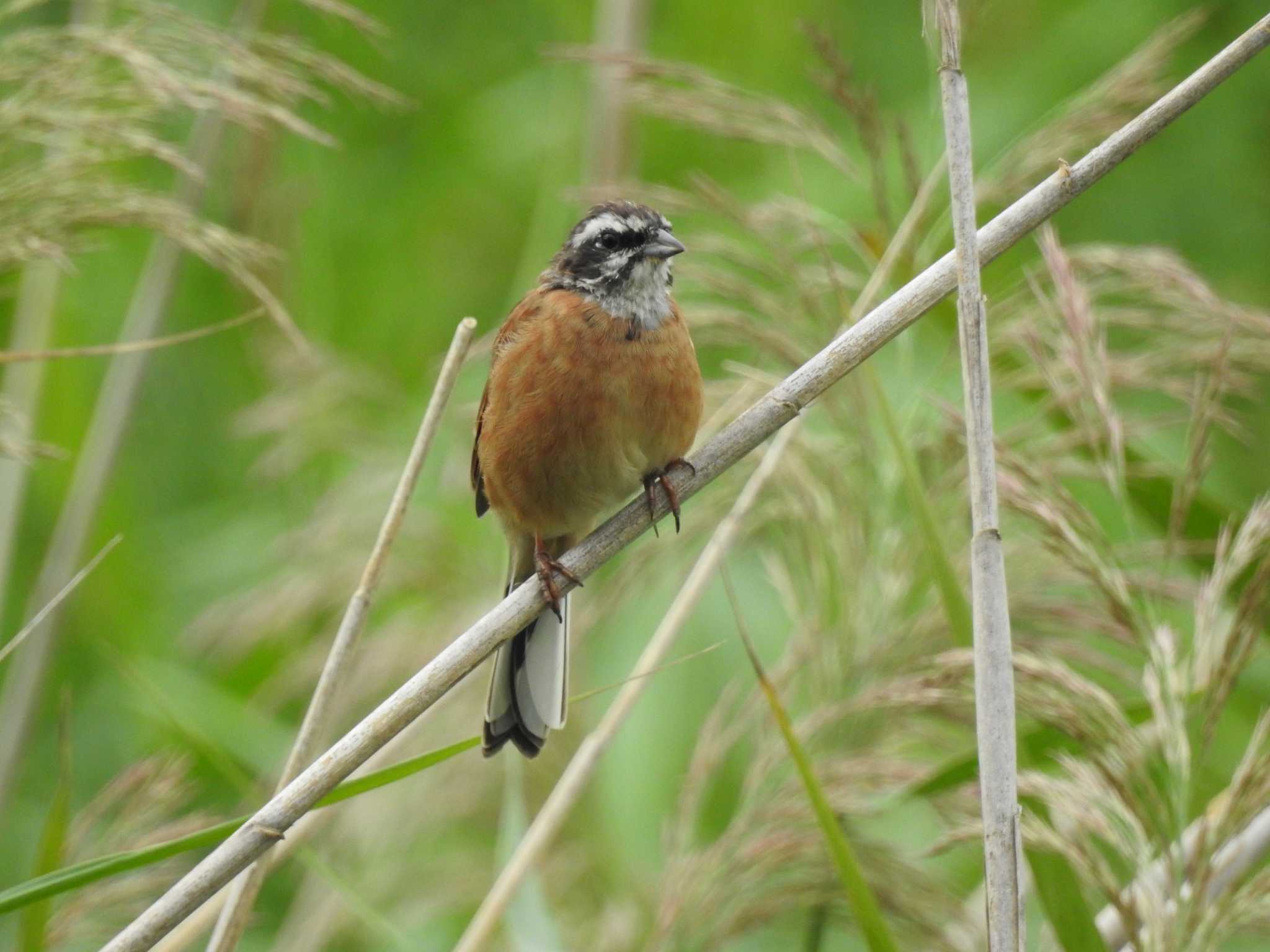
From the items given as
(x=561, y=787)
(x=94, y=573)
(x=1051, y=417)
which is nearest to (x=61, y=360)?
(x=94, y=573)

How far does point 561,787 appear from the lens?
2.77m

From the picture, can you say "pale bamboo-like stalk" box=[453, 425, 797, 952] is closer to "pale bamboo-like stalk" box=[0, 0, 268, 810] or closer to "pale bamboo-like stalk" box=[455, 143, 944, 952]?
"pale bamboo-like stalk" box=[455, 143, 944, 952]

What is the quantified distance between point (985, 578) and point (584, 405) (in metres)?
1.24

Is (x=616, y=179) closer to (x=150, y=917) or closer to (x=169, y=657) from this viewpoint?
(x=169, y=657)

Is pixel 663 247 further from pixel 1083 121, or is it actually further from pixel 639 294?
pixel 1083 121

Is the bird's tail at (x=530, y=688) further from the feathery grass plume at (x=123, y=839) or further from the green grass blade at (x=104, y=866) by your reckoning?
the green grass blade at (x=104, y=866)

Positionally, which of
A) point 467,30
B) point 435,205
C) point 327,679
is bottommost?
point 327,679

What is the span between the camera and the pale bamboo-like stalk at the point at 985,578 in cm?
184

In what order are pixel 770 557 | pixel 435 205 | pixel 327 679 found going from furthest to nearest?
1. pixel 435 205
2. pixel 770 557
3. pixel 327 679

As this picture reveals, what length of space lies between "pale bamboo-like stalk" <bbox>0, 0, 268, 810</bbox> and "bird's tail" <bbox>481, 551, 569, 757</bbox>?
103 centimetres

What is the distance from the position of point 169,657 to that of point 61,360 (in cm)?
94

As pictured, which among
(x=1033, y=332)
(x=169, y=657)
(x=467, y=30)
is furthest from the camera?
(x=467, y=30)

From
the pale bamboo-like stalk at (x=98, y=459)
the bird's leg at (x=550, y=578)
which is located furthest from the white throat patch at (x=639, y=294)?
the pale bamboo-like stalk at (x=98, y=459)

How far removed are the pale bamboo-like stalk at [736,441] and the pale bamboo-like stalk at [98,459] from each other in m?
1.21
